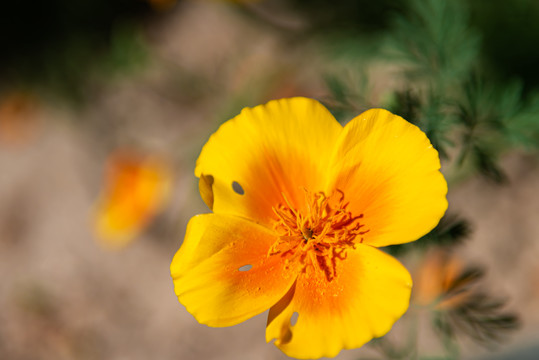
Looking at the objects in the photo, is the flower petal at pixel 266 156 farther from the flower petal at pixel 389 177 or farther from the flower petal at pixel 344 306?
the flower petal at pixel 344 306

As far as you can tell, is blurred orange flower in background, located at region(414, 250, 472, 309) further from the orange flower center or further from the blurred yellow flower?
the blurred yellow flower

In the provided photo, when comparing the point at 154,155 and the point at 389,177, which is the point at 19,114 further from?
the point at 389,177

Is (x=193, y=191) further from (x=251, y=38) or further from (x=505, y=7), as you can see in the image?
(x=505, y=7)

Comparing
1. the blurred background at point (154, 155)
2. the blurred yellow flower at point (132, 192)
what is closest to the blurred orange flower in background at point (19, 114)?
the blurred background at point (154, 155)

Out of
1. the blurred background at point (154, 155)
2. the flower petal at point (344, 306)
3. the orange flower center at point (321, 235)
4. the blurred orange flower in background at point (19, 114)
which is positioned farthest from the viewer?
the blurred orange flower in background at point (19, 114)

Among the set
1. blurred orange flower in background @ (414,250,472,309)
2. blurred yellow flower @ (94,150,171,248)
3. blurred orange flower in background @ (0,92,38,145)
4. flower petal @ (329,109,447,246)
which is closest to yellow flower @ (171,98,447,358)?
flower petal @ (329,109,447,246)

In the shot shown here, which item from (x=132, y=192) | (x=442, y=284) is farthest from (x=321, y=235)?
(x=132, y=192)
